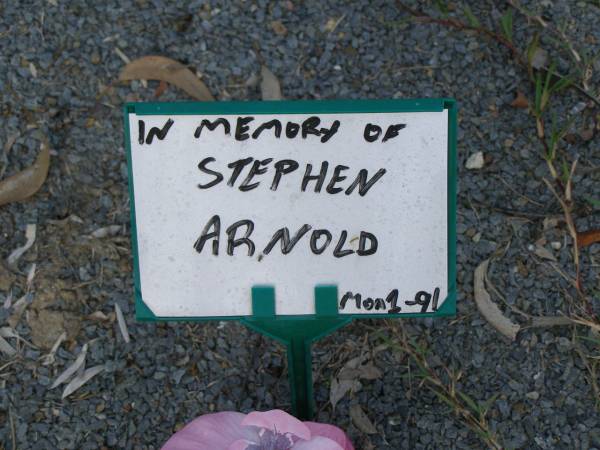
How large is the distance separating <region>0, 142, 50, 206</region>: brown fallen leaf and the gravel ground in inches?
0.7

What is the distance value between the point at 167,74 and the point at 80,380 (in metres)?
0.50

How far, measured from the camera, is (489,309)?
1102mm

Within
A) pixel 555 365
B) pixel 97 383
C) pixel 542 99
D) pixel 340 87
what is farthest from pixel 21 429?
pixel 542 99

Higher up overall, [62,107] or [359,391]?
[62,107]

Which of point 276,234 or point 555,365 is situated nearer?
point 276,234

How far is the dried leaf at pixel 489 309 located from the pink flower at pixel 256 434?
0.33 m

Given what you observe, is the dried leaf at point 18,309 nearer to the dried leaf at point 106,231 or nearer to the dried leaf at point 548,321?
the dried leaf at point 106,231

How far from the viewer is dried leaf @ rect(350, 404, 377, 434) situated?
1085mm

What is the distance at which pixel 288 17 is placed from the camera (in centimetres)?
115

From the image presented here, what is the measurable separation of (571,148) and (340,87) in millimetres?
383

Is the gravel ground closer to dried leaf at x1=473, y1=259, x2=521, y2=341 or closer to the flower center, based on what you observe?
A: dried leaf at x1=473, y1=259, x2=521, y2=341

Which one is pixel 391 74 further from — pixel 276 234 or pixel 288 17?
pixel 276 234

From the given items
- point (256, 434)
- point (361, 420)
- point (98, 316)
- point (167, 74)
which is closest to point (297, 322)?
point (256, 434)

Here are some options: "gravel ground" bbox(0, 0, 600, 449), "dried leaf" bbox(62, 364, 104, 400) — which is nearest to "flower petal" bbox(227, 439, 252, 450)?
"gravel ground" bbox(0, 0, 600, 449)
